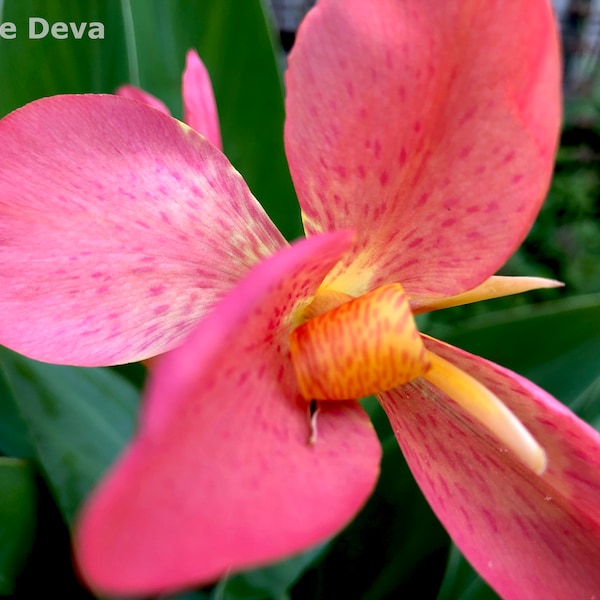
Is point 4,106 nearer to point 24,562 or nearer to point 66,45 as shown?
point 66,45

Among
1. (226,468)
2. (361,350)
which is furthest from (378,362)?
(226,468)

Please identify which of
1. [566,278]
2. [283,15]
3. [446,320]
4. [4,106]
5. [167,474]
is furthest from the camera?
[283,15]

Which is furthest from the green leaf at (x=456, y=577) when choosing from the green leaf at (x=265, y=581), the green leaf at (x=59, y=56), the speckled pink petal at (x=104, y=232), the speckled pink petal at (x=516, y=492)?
the green leaf at (x=59, y=56)

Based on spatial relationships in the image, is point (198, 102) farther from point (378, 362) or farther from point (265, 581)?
point (265, 581)

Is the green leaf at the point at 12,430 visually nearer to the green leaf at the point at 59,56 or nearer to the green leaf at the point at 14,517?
the green leaf at the point at 14,517

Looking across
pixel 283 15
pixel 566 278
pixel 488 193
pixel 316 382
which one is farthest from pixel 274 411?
pixel 283 15

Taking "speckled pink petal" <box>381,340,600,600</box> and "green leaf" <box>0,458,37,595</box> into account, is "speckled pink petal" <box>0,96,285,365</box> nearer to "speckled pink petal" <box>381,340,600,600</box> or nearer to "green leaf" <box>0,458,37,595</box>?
"speckled pink petal" <box>381,340,600,600</box>
